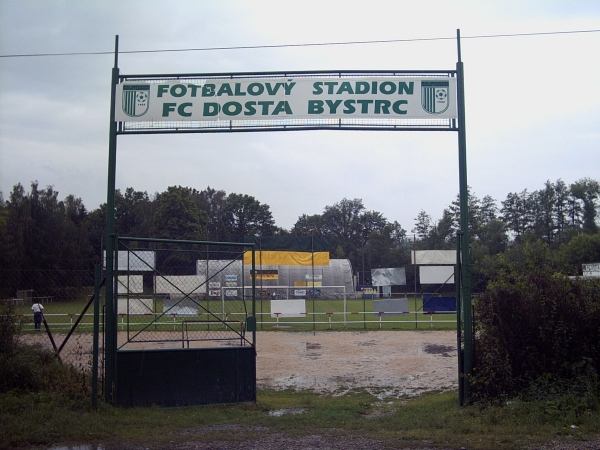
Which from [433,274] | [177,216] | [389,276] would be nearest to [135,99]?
[433,274]

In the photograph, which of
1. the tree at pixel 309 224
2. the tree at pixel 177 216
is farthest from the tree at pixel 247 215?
the tree at pixel 309 224

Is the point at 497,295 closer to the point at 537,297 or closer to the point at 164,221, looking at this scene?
the point at 537,297

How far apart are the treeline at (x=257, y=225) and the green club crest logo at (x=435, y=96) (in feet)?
58.9

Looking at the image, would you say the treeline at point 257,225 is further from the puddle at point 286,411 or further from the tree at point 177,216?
the puddle at point 286,411

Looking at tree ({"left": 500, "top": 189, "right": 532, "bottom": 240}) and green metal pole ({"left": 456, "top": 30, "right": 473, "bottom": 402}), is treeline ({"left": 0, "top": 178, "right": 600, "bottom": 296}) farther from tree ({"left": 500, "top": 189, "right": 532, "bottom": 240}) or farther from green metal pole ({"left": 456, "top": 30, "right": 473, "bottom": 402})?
green metal pole ({"left": 456, "top": 30, "right": 473, "bottom": 402})

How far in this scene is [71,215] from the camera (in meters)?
53.0

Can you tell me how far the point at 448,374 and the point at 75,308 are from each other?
9949 mm

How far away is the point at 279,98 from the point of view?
10.3 metres

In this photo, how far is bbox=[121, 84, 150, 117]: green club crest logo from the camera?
10141 mm

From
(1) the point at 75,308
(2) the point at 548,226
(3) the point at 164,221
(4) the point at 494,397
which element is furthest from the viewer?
(2) the point at 548,226

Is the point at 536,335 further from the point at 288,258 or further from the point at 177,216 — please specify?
the point at 177,216

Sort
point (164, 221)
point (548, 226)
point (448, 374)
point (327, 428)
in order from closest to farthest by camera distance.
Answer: point (327, 428), point (448, 374), point (164, 221), point (548, 226)

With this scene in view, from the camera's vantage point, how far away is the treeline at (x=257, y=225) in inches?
1448

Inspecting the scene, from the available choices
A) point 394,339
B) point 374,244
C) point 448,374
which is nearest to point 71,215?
point 374,244
